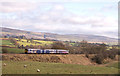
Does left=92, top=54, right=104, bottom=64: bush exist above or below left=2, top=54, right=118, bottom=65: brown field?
below

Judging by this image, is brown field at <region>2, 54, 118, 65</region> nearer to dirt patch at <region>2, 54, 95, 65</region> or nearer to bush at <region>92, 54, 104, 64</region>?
dirt patch at <region>2, 54, 95, 65</region>

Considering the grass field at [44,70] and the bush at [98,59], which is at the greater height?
the grass field at [44,70]

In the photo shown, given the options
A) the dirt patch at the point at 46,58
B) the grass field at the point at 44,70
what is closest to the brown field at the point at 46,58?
the dirt patch at the point at 46,58

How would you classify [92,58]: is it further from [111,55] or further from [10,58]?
[10,58]

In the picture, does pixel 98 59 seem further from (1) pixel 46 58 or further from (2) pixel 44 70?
(2) pixel 44 70

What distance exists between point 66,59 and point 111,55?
32.6 metres

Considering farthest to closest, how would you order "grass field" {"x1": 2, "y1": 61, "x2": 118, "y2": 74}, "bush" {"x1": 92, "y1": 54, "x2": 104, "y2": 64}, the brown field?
"bush" {"x1": 92, "y1": 54, "x2": 104, "y2": 64} → the brown field → "grass field" {"x1": 2, "y1": 61, "x2": 118, "y2": 74}

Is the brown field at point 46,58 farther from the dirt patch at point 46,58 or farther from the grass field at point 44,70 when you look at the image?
the grass field at point 44,70

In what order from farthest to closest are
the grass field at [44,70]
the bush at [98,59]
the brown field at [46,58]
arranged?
the bush at [98,59] → the brown field at [46,58] → the grass field at [44,70]

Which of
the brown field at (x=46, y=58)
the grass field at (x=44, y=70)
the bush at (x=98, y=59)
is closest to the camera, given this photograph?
the grass field at (x=44, y=70)

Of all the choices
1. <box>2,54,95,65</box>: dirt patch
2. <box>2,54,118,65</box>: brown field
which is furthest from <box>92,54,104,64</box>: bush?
<box>2,54,95,65</box>: dirt patch

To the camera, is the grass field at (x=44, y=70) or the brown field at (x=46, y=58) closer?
the grass field at (x=44, y=70)

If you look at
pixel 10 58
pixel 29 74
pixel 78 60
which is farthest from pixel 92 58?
pixel 29 74

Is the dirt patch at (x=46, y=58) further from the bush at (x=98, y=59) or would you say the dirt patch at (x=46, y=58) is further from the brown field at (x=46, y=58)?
the bush at (x=98, y=59)
